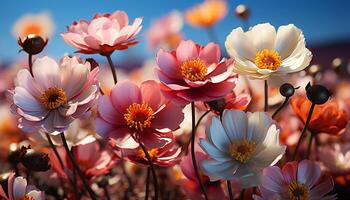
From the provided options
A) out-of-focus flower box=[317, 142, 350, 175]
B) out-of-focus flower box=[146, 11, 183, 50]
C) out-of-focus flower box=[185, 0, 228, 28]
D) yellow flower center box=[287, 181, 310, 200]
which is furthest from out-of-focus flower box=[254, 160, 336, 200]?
out-of-focus flower box=[146, 11, 183, 50]

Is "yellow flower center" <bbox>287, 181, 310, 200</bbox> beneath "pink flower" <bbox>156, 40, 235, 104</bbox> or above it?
beneath

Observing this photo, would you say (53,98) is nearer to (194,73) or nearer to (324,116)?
(194,73)

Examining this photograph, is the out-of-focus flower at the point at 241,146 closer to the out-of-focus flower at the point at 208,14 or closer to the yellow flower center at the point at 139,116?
the yellow flower center at the point at 139,116

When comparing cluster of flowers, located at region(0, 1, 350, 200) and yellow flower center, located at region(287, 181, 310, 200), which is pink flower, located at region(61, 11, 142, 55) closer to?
cluster of flowers, located at region(0, 1, 350, 200)

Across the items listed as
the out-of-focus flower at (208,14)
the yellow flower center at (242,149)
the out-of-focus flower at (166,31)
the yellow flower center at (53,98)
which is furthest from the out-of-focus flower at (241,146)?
the out-of-focus flower at (166,31)

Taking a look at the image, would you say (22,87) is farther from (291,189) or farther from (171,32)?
(171,32)

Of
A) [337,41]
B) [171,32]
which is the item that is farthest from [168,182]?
[337,41]

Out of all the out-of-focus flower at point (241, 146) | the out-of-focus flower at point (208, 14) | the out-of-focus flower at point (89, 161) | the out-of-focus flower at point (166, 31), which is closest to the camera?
the out-of-focus flower at point (241, 146)

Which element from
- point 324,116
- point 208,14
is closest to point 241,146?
point 324,116
